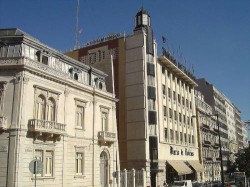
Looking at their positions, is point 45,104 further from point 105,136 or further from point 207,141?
point 207,141

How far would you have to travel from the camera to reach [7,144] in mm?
26125

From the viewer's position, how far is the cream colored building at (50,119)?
26.3 metres

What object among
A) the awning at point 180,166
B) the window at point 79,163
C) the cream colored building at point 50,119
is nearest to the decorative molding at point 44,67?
the cream colored building at point 50,119

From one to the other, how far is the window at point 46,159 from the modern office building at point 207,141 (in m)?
41.1

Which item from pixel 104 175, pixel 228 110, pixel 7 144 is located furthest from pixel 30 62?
pixel 228 110

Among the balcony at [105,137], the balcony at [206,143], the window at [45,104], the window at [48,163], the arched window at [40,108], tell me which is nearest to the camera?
the window at [48,163]

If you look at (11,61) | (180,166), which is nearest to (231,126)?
(180,166)

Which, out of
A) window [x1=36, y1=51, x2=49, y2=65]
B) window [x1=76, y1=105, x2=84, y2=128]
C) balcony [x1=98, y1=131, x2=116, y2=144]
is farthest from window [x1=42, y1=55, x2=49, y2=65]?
balcony [x1=98, y1=131, x2=116, y2=144]

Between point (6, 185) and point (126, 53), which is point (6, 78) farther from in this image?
point (126, 53)

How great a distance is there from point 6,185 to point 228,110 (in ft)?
311

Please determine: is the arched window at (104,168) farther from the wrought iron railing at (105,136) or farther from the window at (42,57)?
the window at (42,57)

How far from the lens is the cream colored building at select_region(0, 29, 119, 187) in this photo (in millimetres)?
26312

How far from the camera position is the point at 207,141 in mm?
71125

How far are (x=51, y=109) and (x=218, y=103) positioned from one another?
230ft
